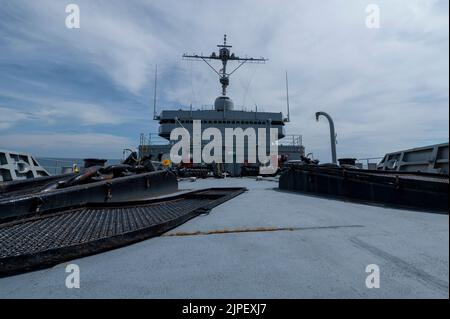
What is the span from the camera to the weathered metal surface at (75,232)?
5.34 ft

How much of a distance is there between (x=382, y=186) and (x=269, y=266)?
302 centimetres

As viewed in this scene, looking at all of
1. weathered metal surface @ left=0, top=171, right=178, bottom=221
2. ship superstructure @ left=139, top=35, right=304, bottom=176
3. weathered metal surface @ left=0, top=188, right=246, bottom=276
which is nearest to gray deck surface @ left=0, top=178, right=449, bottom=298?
weathered metal surface @ left=0, top=188, right=246, bottom=276

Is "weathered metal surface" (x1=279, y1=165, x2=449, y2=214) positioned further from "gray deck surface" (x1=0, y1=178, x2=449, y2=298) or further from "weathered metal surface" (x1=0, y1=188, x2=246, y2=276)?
"weathered metal surface" (x1=0, y1=188, x2=246, y2=276)

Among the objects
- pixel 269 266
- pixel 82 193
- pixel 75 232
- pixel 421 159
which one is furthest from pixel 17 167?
pixel 421 159

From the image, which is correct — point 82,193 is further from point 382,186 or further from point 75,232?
point 382,186

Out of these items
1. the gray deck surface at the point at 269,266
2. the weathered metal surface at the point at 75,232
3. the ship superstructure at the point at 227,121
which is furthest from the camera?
the ship superstructure at the point at 227,121

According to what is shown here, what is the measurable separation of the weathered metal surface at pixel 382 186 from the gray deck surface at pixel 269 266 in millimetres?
800

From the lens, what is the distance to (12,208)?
2459 mm

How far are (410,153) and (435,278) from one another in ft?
23.5

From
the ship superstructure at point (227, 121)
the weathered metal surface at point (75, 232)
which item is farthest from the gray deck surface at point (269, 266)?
the ship superstructure at point (227, 121)

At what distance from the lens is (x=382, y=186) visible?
3668mm

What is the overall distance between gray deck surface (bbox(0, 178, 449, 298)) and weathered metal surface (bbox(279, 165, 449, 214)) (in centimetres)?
80

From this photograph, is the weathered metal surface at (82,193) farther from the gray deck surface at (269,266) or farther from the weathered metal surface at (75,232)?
the gray deck surface at (269,266)
